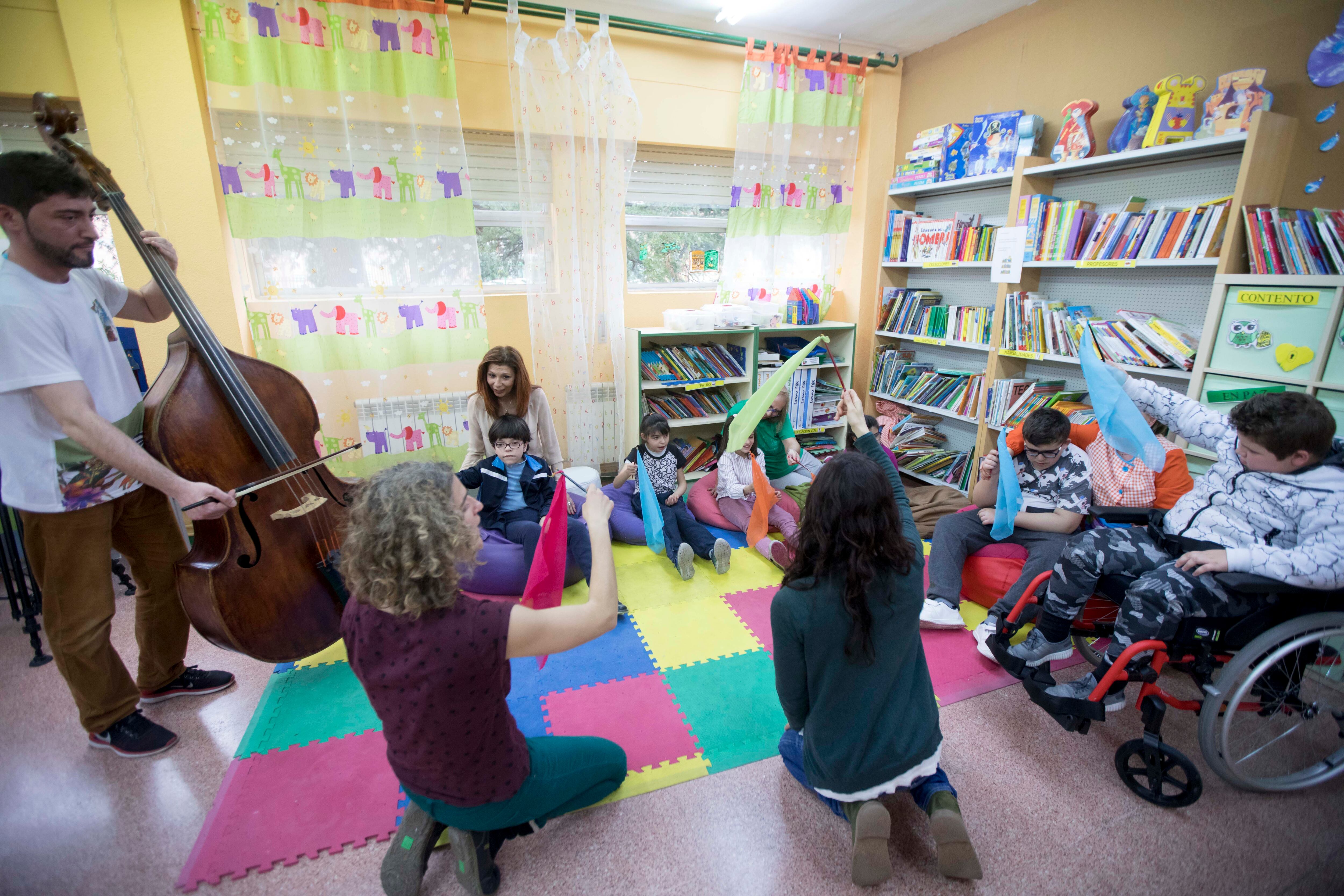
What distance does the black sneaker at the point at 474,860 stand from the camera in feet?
4.74

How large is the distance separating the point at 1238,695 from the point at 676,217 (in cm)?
383

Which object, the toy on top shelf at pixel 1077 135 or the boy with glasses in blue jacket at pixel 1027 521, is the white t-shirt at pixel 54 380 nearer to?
the boy with glasses in blue jacket at pixel 1027 521

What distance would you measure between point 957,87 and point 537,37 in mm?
2692

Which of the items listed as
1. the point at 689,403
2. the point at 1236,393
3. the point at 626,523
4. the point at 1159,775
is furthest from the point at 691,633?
the point at 1236,393

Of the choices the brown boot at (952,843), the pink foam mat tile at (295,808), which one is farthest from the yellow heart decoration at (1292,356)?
the pink foam mat tile at (295,808)

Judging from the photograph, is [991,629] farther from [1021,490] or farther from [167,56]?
[167,56]

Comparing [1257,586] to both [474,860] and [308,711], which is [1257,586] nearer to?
[474,860]

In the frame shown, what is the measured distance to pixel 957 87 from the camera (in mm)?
3955

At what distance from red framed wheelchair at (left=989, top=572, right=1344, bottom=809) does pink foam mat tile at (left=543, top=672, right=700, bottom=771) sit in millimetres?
1183

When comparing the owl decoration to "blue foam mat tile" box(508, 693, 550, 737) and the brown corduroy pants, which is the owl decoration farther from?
the brown corduroy pants

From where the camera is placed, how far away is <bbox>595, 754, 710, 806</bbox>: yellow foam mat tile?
1.79m

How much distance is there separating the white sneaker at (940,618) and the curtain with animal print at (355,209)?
2778 millimetres

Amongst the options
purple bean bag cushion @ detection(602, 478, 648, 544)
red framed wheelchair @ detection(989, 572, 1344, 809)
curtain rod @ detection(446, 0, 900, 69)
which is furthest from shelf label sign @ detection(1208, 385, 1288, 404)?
curtain rod @ detection(446, 0, 900, 69)

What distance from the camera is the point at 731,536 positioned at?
11.5 ft
